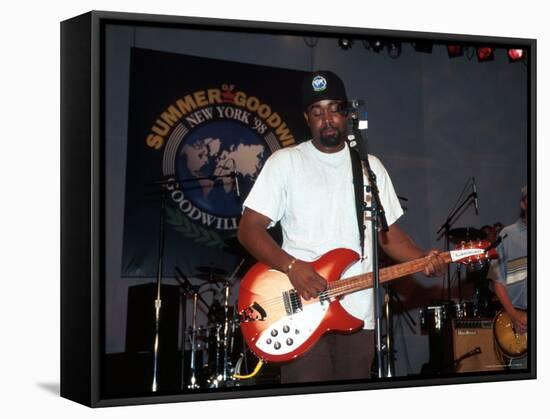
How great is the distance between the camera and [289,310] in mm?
6570

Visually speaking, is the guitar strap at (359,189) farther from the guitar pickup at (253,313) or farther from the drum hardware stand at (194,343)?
the drum hardware stand at (194,343)

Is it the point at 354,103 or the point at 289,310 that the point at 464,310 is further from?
the point at 354,103

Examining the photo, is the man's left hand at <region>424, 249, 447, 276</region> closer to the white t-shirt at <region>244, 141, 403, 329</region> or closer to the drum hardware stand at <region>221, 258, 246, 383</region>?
the white t-shirt at <region>244, 141, 403, 329</region>

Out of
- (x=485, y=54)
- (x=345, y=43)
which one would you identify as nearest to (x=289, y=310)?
(x=345, y=43)

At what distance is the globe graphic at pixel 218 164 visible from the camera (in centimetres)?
647

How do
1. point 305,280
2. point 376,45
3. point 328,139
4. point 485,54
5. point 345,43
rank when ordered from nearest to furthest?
point 305,280, point 328,139, point 345,43, point 376,45, point 485,54

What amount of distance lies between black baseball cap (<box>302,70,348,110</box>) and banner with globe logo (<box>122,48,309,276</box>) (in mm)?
151

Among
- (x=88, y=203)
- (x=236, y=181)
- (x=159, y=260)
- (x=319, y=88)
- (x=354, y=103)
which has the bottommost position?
(x=159, y=260)

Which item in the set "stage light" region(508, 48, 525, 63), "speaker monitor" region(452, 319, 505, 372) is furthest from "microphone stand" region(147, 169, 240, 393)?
"stage light" region(508, 48, 525, 63)

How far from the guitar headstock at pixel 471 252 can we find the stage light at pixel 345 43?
1409 mm

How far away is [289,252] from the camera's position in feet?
21.7

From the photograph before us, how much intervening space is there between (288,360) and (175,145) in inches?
54.8

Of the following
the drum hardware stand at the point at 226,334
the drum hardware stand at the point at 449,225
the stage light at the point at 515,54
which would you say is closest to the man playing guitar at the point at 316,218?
the drum hardware stand at the point at 226,334

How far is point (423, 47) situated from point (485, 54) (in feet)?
1.50
